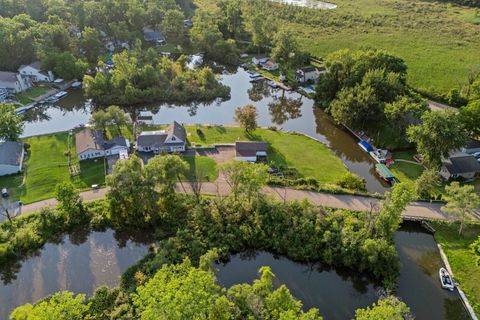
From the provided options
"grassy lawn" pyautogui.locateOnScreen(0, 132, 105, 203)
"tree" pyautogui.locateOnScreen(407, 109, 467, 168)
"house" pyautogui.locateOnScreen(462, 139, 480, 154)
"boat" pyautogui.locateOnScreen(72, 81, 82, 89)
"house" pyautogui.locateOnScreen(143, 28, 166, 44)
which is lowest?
"grassy lawn" pyautogui.locateOnScreen(0, 132, 105, 203)

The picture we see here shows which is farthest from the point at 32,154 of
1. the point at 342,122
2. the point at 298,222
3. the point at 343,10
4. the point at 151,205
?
the point at 343,10

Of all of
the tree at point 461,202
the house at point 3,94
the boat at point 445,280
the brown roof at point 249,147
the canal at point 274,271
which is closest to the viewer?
the canal at point 274,271

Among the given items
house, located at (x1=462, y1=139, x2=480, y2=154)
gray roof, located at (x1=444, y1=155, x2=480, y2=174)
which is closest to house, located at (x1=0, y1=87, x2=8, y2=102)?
gray roof, located at (x1=444, y1=155, x2=480, y2=174)

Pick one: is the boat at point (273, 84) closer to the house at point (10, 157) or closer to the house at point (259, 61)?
the house at point (259, 61)

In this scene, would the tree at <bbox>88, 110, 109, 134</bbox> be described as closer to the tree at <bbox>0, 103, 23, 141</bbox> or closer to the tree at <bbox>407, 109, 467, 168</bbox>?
the tree at <bbox>0, 103, 23, 141</bbox>

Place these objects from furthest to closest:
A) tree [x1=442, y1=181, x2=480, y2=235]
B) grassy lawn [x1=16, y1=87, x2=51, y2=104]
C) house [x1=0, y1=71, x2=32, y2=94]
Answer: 1. house [x1=0, y1=71, x2=32, y2=94]
2. grassy lawn [x1=16, y1=87, x2=51, y2=104]
3. tree [x1=442, y1=181, x2=480, y2=235]

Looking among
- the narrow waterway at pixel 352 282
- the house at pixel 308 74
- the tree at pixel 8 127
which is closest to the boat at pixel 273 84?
the house at pixel 308 74
